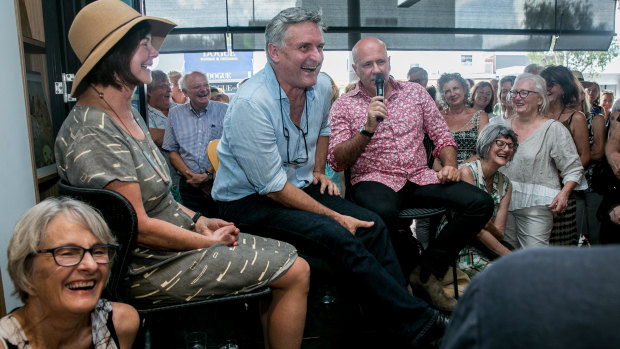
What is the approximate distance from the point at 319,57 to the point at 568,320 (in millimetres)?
2038

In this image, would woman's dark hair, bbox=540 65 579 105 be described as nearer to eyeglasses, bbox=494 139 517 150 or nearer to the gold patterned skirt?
eyeglasses, bbox=494 139 517 150

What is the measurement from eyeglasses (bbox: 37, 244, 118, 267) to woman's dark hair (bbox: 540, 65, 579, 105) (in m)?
3.80

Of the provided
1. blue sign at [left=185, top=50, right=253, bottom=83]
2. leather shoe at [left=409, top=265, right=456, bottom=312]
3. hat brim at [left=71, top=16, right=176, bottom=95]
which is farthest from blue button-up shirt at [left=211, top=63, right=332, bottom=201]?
blue sign at [left=185, top=50, right=253, bottom=83]

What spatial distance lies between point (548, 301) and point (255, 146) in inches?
69.1

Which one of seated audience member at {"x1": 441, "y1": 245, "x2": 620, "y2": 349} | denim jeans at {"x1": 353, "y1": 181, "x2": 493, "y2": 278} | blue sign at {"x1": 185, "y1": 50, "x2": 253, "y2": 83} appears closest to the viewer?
seated audience member at {"x1": 441, "y1": 245, "x2": 620, "y2": 349}

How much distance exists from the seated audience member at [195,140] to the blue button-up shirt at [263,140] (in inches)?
68.1

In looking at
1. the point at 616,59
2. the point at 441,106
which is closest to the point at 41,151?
the point at 441,106

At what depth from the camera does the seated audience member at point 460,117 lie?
160 inches

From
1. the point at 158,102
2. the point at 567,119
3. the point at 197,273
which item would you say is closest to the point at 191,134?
the point at 158,102

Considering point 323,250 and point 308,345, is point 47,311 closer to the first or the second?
point 323,250

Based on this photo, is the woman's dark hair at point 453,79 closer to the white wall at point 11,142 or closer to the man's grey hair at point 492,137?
the man's grey hair at point 492,137

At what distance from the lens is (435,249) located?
2836mm

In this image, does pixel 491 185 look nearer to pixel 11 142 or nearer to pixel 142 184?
pixel 142 184

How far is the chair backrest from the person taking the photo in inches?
58.1
